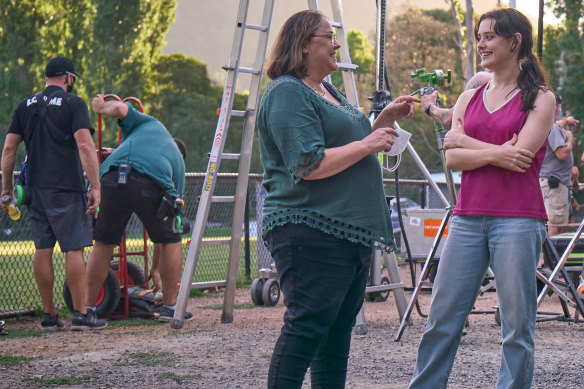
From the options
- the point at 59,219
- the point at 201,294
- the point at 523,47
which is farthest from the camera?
the point at 201,294

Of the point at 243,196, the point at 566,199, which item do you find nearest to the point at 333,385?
the point at 243,196

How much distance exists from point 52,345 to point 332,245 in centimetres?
355

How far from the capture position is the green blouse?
321 cm

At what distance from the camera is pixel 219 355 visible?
5.62 m

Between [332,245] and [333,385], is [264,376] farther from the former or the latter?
[332,245]

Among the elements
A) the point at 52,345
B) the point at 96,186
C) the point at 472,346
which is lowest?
the point at 52,345

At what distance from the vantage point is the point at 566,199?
9.98 m

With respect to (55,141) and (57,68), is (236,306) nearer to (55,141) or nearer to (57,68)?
(55,141)

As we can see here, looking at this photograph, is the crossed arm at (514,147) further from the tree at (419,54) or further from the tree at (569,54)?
the tree at (419,54)

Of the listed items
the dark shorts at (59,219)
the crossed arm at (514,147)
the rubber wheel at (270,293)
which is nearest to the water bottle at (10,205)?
the dark shorts at (59,219)

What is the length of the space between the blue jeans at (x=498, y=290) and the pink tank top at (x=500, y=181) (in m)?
0.05

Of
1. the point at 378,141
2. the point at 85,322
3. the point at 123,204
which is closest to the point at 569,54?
the point at 123,204

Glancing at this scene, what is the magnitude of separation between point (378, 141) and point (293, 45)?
56 centimetres

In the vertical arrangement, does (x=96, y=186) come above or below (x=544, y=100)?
below
